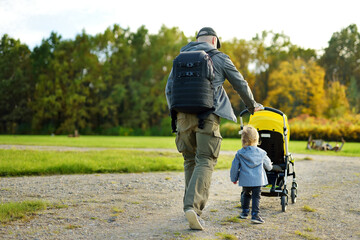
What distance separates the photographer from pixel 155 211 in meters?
5.13

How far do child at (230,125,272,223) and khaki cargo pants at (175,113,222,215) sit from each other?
530mm

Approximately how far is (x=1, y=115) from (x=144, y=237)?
5468 cm

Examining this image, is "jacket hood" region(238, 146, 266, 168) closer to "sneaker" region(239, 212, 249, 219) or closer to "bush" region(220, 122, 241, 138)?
"sneaker" region(239, 212, 249, 219)

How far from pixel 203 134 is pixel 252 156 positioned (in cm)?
84

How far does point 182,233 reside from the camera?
13.0 ft

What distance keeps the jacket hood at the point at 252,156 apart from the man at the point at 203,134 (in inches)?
20.4

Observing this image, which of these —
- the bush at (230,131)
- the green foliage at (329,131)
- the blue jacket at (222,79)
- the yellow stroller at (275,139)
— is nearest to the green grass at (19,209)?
the blue jacket at (222,79)

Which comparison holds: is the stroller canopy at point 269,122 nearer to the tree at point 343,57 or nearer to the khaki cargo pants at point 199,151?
the khaki cargo pants at point 199,151

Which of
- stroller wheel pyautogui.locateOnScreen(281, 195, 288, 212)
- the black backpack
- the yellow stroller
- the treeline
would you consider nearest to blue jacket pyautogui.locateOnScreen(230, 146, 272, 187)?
→ stroller wheel pyautogui.locateOnScreen(281, 195, 288, 212)

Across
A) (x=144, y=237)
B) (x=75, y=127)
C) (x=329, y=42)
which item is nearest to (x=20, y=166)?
(x=144, y=237)

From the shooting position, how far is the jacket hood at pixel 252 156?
15.6ft

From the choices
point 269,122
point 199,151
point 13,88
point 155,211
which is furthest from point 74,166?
point 13,88

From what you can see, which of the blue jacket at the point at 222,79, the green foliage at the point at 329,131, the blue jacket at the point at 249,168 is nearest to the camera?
the blue jacket at the point at 222,79

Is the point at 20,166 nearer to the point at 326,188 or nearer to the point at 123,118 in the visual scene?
the point at 326,188
